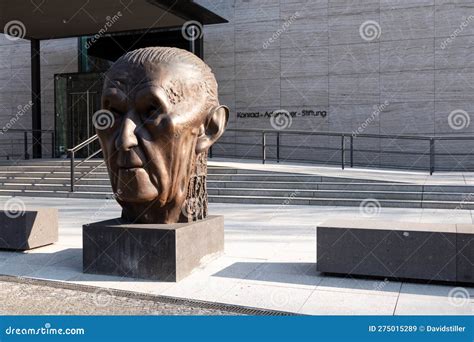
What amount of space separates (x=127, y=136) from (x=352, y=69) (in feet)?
46.6

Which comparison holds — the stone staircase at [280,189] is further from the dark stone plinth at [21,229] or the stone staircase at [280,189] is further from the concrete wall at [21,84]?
the concrete wall at [21,84]

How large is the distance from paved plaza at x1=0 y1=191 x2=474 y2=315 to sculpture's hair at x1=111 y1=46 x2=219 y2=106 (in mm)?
2105

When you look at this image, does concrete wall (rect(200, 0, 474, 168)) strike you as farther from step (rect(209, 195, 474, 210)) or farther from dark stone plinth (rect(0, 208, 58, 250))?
dark stone plinth (rect(0, 208, 58, 250))

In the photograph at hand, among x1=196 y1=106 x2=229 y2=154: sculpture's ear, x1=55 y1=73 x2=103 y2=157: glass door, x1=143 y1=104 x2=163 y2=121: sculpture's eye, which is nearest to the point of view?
x1=143 y1=104 x2=163 y2=121: sculpture's eye

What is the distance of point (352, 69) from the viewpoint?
18094mm

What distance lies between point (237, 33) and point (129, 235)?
601 inches

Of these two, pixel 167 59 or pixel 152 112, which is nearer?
pixel 152 112

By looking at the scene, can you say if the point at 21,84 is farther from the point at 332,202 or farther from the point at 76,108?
the point at 332,202

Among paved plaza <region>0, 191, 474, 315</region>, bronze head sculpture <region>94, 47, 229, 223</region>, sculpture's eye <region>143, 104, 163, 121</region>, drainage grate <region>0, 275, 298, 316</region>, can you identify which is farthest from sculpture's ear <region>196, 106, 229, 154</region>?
drainage grate <region>0, 275, 298, 316</region>

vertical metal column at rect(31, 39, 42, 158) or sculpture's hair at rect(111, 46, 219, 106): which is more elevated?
vertical metal column at rect(31, 39, 42, 158)

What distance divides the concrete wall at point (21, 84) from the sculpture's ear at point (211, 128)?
716 inches

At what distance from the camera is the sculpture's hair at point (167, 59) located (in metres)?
5.62

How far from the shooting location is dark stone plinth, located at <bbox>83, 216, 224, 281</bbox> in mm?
5473

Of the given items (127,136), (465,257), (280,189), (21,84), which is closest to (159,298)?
(127,136)
